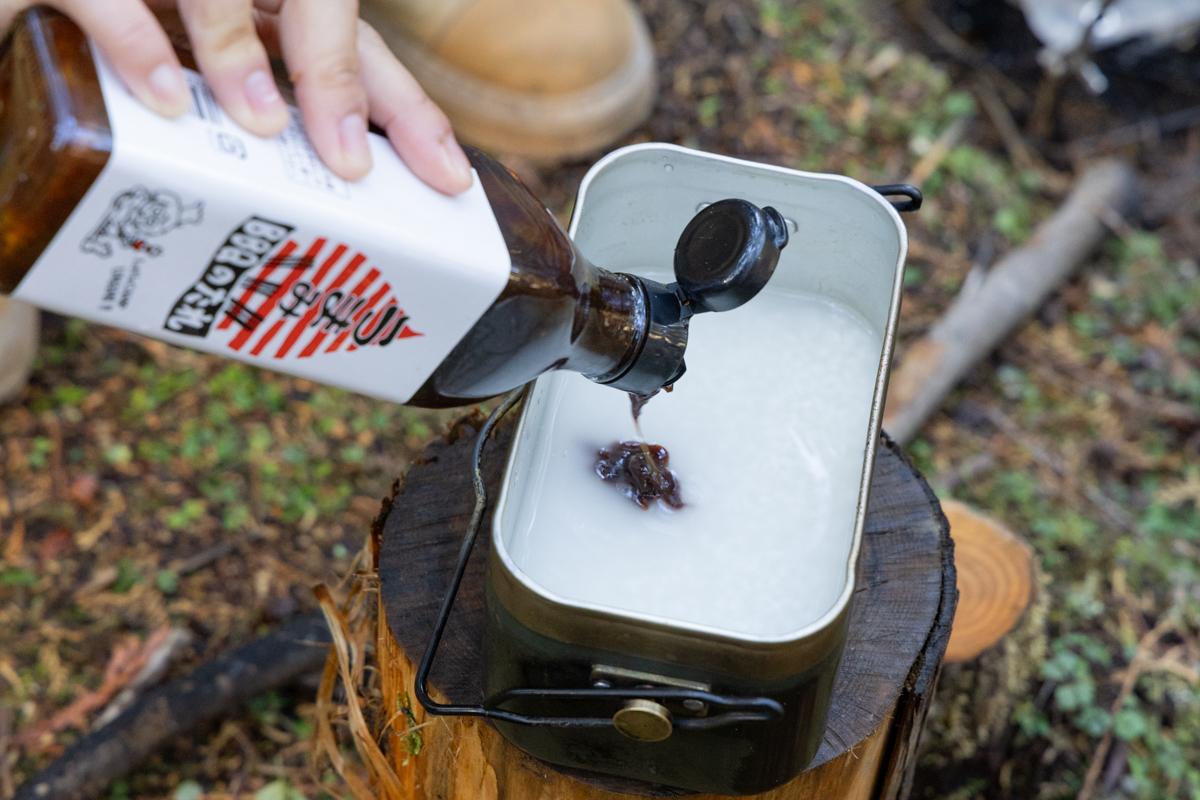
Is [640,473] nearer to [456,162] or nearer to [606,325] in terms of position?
[606,325]

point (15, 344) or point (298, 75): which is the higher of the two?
point (298, 75)

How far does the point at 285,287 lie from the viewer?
839 millimetres

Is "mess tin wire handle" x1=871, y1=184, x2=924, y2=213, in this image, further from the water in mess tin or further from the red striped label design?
the red striped label design

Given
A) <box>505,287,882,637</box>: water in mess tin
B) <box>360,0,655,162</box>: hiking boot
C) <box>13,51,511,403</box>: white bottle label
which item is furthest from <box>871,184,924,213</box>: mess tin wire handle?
<box>360,0,655,162</box>: hiking boot

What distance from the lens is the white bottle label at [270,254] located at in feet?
2.47

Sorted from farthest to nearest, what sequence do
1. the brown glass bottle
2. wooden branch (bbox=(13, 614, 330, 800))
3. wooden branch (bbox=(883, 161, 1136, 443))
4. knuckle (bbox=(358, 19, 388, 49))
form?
wooden branch (bbox=(883, 161, 1136, 443)) < wooden branch (bbox=(13, 614, 330, 800)) < knuckle (bbox=(358, 19, 388, 49)) < the brown glass bottle

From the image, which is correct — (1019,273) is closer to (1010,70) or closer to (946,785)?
(1010,70)

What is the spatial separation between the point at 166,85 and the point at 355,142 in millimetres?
144

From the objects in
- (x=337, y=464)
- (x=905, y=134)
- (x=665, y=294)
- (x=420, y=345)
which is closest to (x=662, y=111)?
(x=905, y=134)

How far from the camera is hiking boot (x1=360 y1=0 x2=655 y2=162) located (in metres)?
2.69

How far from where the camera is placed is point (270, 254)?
2.66 ft

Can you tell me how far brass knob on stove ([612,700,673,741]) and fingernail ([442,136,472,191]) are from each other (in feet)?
1.50

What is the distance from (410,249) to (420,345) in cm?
10

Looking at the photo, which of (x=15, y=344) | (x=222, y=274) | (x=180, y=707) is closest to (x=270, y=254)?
(x=222, y=274)
